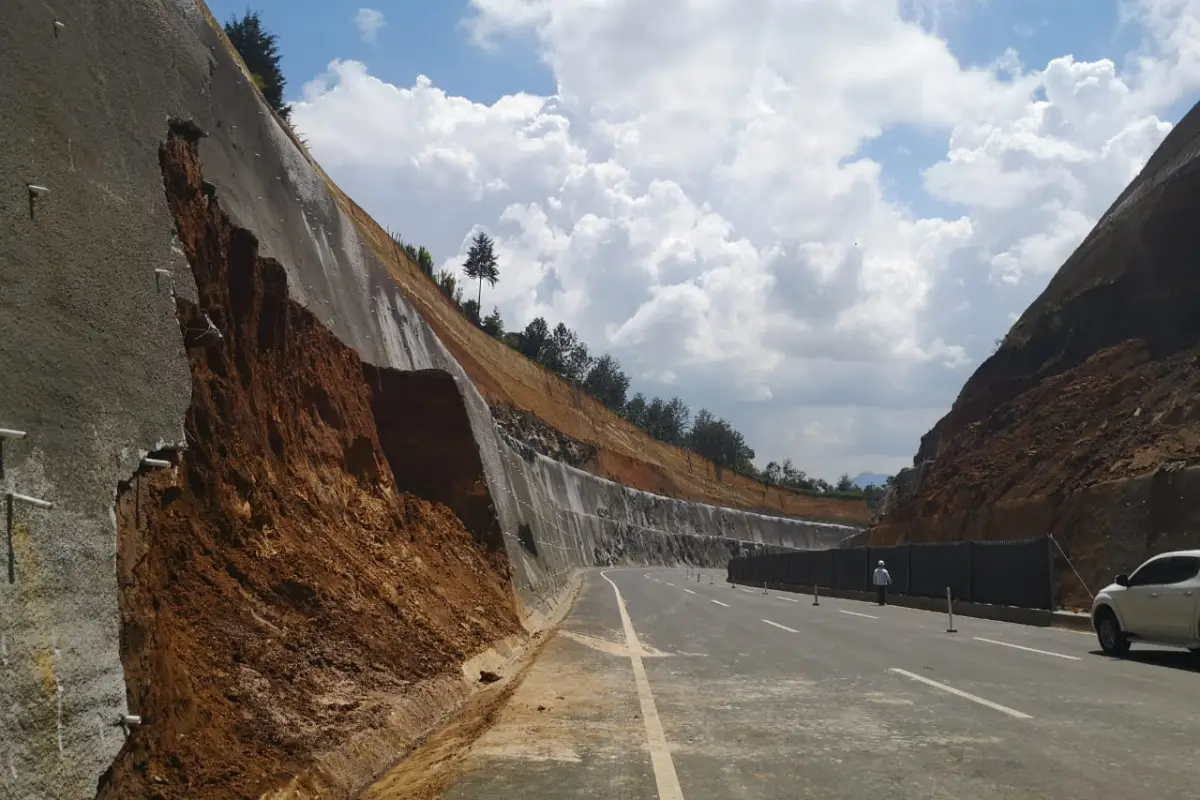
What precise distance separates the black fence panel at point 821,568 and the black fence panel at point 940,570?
7403 millimetres

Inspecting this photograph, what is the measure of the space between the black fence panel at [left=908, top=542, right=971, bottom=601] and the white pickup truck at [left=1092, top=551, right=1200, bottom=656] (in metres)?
11.2

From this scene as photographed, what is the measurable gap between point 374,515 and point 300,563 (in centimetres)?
446

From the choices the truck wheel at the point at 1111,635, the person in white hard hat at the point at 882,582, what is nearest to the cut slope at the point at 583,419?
the person in white hard hat at the point at 882,582

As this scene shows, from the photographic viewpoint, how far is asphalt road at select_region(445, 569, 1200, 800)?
6.70 meters

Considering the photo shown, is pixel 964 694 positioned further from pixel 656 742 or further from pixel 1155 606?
pixel 1155 606

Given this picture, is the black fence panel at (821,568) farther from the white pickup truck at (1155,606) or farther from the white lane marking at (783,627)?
the white pickup truck at (1155,606)

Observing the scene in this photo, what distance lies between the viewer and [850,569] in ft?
113

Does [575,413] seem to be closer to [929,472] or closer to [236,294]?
[929,472]

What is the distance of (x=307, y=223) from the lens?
1791 cm

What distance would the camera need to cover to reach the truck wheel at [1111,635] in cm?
1422

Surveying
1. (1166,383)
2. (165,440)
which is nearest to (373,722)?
(165,440)

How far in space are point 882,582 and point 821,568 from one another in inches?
342

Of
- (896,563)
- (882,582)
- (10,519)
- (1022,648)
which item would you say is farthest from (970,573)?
(10,519)

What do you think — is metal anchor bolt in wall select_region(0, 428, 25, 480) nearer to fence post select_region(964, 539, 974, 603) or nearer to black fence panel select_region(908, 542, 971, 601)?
fence post select_region(964, 539, 974, 603)
